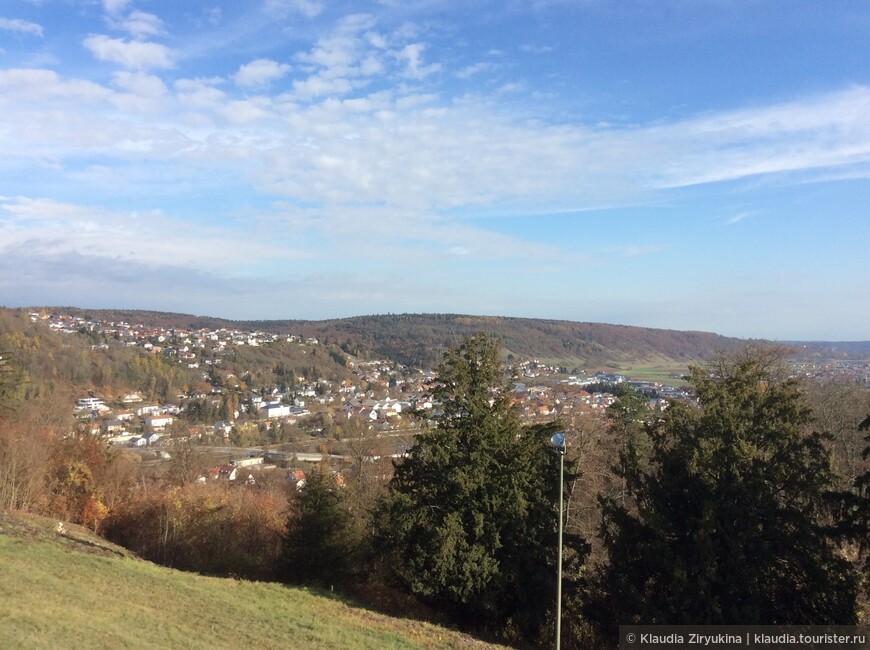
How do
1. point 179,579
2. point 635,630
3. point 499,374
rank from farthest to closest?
point 499,374 < point 179,579 < point 635,630

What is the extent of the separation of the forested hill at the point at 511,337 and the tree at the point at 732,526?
9183 cm

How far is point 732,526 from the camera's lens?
14156 mm

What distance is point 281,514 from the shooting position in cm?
3025

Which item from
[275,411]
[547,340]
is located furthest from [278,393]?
[547,340]

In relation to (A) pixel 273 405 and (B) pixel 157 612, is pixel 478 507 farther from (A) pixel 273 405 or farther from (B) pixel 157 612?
(A) pixel 273 405

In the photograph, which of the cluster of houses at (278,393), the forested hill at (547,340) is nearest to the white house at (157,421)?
the cluster of houses at (278,393)

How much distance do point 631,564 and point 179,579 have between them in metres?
12.6

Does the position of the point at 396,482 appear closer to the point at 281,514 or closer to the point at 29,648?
the point at 29,648

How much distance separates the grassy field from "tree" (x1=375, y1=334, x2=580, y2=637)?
1.84 m

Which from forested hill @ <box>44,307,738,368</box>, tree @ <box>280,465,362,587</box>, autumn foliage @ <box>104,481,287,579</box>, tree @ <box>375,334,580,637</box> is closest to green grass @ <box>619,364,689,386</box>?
Result: forested hill @ <box>44,307,738,368</box>

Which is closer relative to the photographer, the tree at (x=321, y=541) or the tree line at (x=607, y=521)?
the tree line at (x=607, y=521)

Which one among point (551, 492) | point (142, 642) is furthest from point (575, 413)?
point (142, 642)

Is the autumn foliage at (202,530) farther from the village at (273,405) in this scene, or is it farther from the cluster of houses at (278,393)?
the cluster of houses at (278,393)

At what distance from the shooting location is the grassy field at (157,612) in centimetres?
1055
